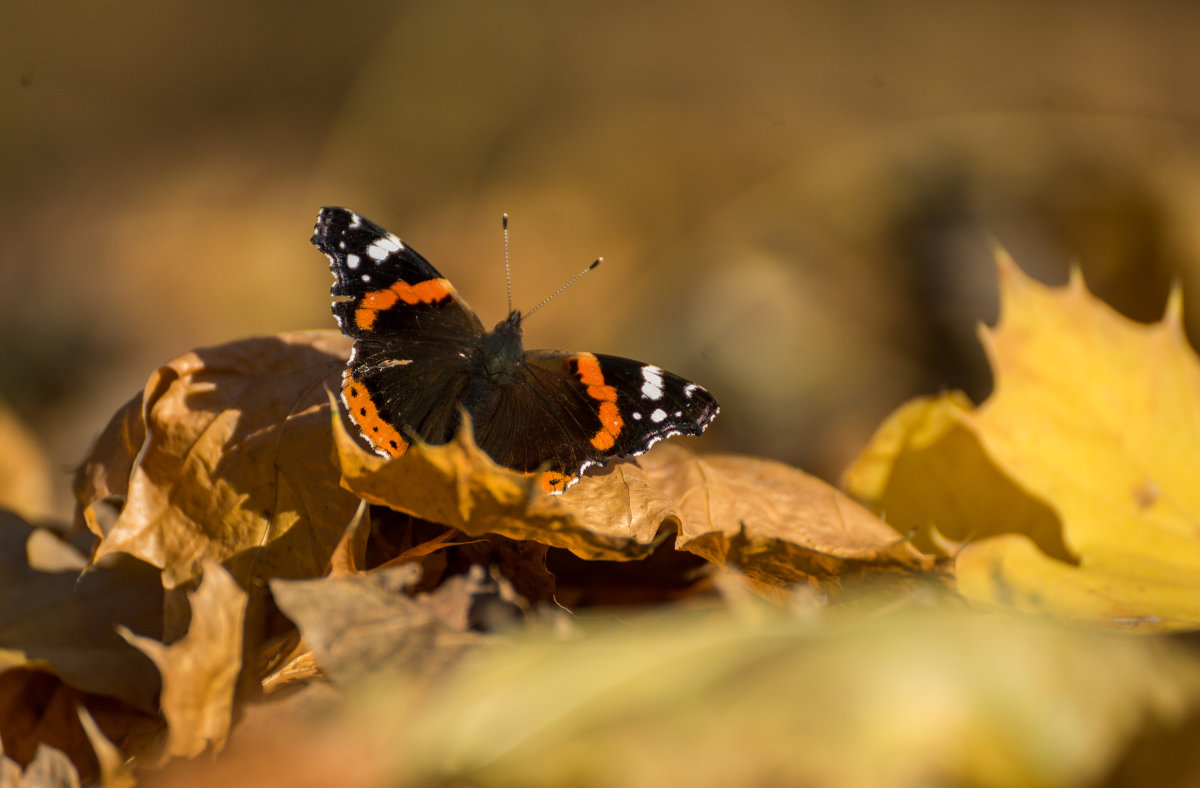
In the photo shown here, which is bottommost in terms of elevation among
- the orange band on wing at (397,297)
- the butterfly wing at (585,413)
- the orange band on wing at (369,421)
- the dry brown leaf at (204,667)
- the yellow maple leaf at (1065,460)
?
the yellow maple leaf at (1065,460)

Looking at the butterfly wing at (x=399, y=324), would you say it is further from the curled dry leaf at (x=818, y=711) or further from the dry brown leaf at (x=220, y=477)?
the curled dry leaf at (x=818, y=711)

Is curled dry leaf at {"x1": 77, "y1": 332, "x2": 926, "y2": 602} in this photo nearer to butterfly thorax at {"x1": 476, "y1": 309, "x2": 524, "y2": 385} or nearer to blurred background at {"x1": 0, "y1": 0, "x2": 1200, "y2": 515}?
butterfly thorax at {"x1": 476, "y1": 309, "x2": 524, "y2": 385}

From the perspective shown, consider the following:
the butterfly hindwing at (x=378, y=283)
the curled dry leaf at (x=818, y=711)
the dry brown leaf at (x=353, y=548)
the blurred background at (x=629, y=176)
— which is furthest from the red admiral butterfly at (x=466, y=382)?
the blurred background at (x=629, y=176)

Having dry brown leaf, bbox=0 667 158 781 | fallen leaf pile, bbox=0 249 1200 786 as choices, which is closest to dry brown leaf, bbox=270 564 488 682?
fallen leaf pile, bbox=0 249 1200 786

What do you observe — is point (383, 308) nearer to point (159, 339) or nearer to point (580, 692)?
point (580, 692)

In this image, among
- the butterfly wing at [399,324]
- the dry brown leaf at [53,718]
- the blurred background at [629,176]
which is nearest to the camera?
the dry brown leaf at [53,718]

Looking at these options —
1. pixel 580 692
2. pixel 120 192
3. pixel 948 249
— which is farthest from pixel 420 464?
pixel 120 192
